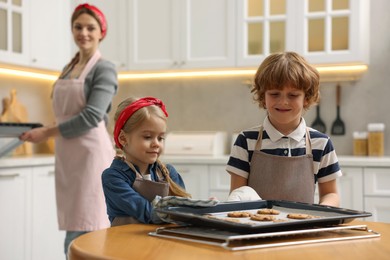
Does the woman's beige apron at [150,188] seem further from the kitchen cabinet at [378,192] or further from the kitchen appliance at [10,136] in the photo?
the kitchen cabinet at [378,192]

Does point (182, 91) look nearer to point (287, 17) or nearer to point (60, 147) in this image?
point (287, 17)

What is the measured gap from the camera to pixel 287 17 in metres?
4.09

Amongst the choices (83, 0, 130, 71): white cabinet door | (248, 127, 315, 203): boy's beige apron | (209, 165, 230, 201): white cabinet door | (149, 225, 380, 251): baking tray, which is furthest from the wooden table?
(83, 0, 130, 71): white cabinet door

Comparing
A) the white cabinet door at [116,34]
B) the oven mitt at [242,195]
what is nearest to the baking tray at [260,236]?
the oven mitt at [242,195]

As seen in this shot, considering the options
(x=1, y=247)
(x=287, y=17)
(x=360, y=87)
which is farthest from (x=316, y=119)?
(x=1, y=247)

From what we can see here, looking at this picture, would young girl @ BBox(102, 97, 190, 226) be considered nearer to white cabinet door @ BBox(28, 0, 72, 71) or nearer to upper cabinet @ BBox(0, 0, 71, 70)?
upper cabinet @ BBox(0, 0, 71, 70)

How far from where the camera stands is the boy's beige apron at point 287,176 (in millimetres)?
1873

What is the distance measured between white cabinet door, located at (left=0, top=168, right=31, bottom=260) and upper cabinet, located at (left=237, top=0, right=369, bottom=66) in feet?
5.34

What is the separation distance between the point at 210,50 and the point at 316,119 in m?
0.86

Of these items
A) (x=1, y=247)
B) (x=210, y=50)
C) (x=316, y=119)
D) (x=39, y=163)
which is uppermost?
(x=210, y=50)

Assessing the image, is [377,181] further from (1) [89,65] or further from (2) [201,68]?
(1) [89,65]

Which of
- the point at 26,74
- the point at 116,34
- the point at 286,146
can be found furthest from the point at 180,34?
the point at 286,146

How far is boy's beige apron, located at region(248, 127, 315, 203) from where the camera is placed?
1873 mm

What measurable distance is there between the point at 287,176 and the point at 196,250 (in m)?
0.84
